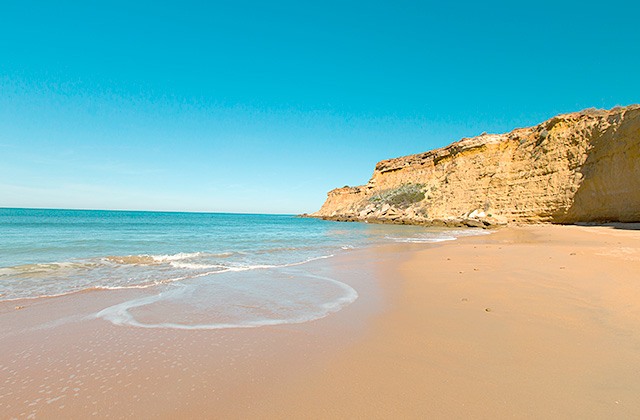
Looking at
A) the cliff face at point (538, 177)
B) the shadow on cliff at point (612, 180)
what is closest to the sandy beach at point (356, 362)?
the shadow on cliff at point (612, 180)

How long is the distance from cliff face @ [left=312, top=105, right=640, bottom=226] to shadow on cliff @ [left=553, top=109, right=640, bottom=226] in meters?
0.06

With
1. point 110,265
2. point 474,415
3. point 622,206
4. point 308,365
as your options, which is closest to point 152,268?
point 110,265

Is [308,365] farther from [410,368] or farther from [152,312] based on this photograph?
[152,312]

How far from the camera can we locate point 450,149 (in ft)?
159

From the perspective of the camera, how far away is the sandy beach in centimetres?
242

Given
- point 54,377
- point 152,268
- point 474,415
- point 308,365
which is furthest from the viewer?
point 152,268

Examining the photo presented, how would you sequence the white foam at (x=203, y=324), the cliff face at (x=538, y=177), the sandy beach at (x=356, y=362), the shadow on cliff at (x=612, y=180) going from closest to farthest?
1. the sandy beach at (x=356, y=362)
2. the white foam at (x=203, y=324)
3. the shadow on cliff at (x=612, y=180)
4. the cliff face at (x=538, y=177)

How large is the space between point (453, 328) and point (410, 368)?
1.34 meters

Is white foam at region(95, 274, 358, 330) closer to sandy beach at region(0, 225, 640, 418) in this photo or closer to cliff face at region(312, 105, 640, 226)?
sandy beach at region(0, 225, 640, 418)

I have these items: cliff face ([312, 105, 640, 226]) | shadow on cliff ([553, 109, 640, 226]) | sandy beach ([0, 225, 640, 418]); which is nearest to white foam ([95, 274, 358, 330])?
sandy beach ([0, 225, 640, 418])

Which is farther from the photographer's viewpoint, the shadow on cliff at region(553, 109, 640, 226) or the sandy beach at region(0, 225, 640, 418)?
the shadow on cliff at region(553, 109, 640, 226)

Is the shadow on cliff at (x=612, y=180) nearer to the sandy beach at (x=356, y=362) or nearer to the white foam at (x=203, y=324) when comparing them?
the sandy beach at (x=356, y=362)

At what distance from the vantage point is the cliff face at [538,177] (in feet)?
74.8

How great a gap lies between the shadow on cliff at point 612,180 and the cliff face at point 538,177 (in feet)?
0.21
